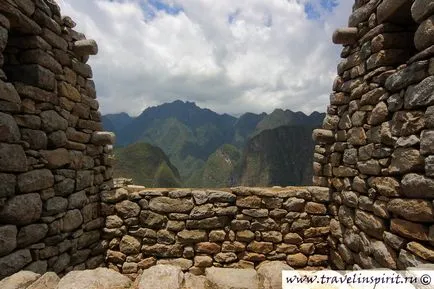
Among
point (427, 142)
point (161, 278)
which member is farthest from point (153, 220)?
point (427, 142)

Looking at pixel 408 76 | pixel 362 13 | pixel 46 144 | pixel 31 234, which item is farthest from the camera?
pixel 362 13

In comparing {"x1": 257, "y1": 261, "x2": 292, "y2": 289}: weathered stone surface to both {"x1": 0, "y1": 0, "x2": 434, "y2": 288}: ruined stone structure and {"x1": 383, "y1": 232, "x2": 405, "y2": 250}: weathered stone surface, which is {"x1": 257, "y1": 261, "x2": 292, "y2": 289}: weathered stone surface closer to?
{"x1": 0, "y1": 0, "x2": 434, "y2": 288}: ruined stone structure

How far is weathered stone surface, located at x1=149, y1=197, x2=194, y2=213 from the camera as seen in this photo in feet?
20.7

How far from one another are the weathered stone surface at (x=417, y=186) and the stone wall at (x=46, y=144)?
494 centimetres

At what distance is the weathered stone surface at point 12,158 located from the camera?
160 inches

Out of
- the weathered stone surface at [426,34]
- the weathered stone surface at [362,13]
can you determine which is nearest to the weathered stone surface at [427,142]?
the weathered stone surface at [426,34]

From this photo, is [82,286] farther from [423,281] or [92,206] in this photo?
[92,206]

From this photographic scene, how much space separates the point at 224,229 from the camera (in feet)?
20.8

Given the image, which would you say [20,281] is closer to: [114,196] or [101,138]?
[114,196]

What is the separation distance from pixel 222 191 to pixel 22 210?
3.45 m

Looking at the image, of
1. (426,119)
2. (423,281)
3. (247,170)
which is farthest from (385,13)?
(247,170)

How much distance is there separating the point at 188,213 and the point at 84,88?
324 centimetres

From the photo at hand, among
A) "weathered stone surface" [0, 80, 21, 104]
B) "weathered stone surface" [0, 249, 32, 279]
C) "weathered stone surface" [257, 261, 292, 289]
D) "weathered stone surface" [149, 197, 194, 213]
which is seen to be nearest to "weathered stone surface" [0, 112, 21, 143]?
"weathered stone surface" [0, 80, 21, 104]

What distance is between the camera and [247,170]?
312 feet
